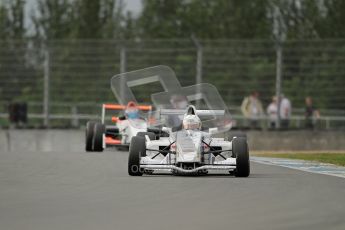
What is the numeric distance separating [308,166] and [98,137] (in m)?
7.25

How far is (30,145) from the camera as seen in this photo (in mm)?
31141

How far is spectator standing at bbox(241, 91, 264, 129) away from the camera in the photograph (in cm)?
3108

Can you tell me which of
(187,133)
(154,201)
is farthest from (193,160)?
(154,201)

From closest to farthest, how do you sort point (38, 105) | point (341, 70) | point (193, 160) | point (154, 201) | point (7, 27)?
1. point (154, 201)
2. point (193, 160)
3. point (341, 70)
4. point (38, 105)
5. point (7, 27)

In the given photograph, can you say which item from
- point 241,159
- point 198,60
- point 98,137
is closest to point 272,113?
point 198,60

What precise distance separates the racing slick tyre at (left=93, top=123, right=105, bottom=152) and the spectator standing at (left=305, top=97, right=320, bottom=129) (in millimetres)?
6809

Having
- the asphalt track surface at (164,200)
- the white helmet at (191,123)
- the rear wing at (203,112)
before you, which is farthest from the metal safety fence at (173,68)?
A: the white helmet at (191,123)

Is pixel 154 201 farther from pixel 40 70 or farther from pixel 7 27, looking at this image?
pixel 7 27

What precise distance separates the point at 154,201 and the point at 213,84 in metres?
18.3

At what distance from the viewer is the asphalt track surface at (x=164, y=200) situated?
33.6 feet

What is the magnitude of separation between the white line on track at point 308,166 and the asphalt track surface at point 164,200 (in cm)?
65

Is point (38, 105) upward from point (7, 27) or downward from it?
downward

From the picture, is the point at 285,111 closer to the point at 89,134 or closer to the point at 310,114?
the point at 310,114

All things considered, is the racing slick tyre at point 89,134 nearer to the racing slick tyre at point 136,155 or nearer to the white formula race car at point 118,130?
the white formula race car at point 118,130
